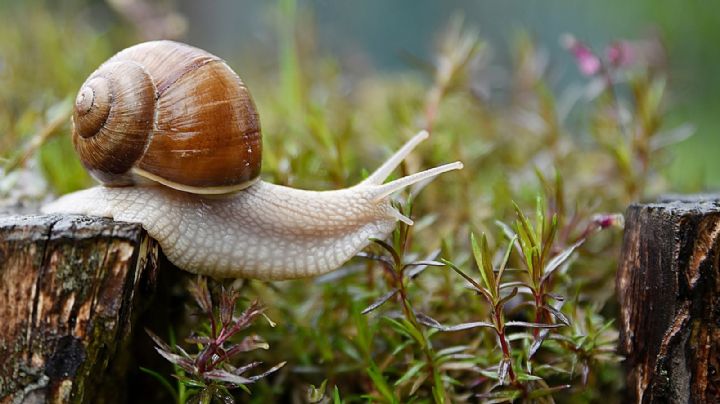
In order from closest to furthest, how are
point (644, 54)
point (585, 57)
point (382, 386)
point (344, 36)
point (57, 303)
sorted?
point (57, 303) → point (382, 386) → point (585, 57) → point (644, 54) → point (344, 36)

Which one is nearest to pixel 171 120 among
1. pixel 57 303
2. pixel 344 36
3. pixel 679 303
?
pixel 57 303

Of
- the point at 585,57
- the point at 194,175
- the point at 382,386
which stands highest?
the point at 585,57

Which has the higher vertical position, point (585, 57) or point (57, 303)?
point (585, 57)

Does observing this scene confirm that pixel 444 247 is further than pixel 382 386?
Yes

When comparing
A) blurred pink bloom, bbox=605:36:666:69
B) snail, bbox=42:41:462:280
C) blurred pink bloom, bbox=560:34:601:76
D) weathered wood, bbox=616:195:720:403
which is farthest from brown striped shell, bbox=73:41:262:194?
blurred pink bloom, bbox=605:36:666:69

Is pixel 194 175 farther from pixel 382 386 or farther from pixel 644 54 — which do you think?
pixel 644 54

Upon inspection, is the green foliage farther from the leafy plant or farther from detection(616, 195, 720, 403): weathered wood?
detection(616, 195, 720, 403): weathered wood

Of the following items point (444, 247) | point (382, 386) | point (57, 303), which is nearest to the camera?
point (57, 303)
